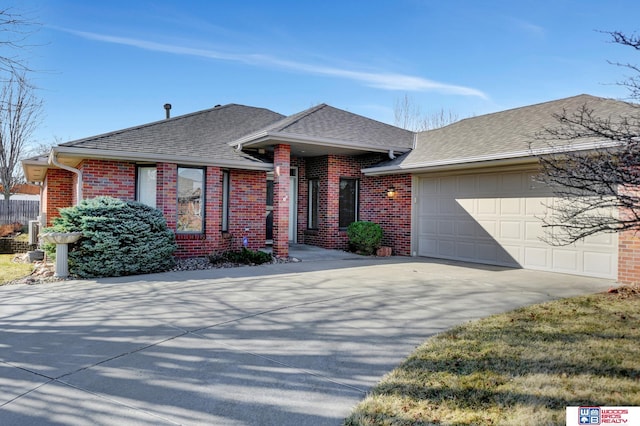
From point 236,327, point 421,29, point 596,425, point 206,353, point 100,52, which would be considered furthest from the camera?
point 421,29

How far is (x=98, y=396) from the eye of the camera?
10.6ft

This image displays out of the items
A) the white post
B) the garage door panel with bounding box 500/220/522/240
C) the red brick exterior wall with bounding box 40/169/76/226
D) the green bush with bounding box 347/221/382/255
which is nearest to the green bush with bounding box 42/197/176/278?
the white post

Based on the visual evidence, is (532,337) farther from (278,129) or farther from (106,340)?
(278,129)

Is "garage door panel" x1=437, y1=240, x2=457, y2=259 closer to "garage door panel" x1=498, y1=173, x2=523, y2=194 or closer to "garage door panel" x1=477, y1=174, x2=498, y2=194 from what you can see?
"garage door panel" x1=477, y1=174, x2=498, y2=194

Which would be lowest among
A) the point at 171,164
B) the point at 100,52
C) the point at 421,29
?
the point at 171,164

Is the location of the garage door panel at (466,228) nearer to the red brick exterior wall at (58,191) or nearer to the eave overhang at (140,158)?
the eave overhang at (140,158)

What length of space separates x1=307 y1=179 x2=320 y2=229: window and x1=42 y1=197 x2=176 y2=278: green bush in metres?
5.96

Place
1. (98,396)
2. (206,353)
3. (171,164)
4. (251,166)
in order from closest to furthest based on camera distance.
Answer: (98,396) → (206,353) → (171,164) → (251,166)

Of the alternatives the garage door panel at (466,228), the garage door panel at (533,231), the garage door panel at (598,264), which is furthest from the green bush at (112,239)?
the garage door panel at (598,264)

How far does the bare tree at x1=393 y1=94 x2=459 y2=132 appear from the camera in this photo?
97.6ft

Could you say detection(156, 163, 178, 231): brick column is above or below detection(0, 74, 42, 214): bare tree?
below

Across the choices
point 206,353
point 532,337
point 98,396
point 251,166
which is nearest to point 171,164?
point 251,166

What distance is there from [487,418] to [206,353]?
2.65m

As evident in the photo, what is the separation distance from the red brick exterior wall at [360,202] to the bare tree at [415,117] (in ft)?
58.1
